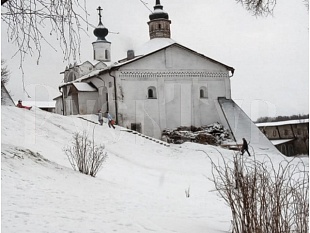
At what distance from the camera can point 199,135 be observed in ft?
72.5

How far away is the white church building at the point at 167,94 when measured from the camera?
2303cm

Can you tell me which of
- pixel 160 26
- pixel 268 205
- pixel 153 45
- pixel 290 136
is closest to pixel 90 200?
pixel 268 205

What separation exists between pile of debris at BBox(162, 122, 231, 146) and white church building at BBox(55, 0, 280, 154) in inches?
16.4

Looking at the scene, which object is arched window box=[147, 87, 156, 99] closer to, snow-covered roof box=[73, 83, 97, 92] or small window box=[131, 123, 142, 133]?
small window box=[131, 123, 142, 133]

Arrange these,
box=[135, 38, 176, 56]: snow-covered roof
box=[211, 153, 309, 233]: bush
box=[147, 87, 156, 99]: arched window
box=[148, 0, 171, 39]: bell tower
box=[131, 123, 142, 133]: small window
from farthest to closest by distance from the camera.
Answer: box=[148, 0, 171, 39]: bell tower, box=[135, 38, 176, 56]: snow-covered roof, box=[147, 87, 156, 99]: arched window, box=[131, 123, 142, 133]: small window, box=[211, 153, 309, 233]: bush

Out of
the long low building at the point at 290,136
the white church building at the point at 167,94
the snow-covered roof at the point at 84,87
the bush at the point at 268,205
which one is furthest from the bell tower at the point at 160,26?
the bush at the point at 268,205

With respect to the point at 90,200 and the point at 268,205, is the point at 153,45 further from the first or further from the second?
the point at 268,205

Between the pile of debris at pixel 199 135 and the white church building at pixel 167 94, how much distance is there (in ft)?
1.37

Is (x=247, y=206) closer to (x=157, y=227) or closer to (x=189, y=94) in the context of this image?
(x=157, y=227)

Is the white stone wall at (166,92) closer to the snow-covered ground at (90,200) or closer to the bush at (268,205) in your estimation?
the snow-covered ground at (90,200)

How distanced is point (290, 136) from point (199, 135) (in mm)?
19404

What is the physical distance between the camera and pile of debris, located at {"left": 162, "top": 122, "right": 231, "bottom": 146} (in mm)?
21938

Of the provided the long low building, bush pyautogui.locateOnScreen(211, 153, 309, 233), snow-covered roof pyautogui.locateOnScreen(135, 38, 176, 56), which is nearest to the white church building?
snow-covered roof pyautogui.locateOnScreen(135, 38, 176, 56)

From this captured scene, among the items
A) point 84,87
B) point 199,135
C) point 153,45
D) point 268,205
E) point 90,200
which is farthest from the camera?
point 153,45
